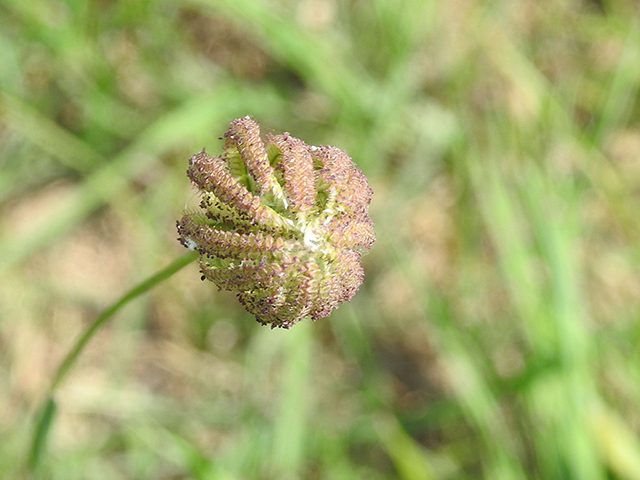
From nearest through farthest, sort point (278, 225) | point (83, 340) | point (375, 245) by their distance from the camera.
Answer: point (278, 225), point (83, 340), point (375, 245)

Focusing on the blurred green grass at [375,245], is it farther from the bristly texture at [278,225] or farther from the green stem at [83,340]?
the bristly texture at [278,225]

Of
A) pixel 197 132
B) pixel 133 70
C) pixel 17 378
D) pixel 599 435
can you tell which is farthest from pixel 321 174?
pixel 17 378

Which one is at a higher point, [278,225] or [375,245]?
[375,245]

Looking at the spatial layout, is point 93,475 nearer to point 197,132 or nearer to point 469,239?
point 197,132

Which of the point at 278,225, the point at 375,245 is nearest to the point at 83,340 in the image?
the point at 278,225

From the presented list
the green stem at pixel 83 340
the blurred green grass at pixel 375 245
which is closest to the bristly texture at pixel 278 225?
the green stem at pixel 83 340

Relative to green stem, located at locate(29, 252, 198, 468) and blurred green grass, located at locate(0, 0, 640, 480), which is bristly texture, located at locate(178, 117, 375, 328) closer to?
green stem, located at locate(29, 252, 198, 468)

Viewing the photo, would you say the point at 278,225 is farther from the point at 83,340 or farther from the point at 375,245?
the point at 375,245
